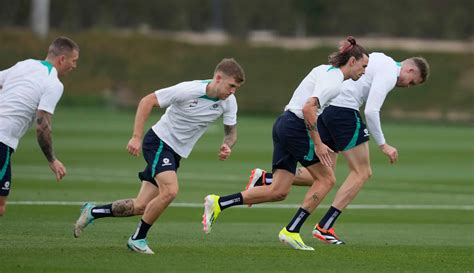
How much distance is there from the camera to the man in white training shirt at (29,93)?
Result: 39.4 ft

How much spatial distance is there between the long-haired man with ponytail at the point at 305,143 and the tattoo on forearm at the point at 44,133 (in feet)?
6.57

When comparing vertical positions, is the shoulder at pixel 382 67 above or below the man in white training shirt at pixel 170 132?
above

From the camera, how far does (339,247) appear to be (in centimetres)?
1315

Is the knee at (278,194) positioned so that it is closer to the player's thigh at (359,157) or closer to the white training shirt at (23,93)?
the player's thigh at (359,157)

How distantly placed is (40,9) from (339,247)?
56616mm

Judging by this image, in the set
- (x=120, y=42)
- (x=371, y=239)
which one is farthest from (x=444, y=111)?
(x=371, y=239)

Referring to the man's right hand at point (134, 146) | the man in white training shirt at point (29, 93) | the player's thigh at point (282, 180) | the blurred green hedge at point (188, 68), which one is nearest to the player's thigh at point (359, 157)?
the player's thigh at point (282, 180)

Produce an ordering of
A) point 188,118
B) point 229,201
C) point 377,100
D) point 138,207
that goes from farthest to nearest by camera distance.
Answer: point 377,100, point 229,201, point 138,207, point 188,118

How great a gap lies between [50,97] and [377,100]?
3.86m

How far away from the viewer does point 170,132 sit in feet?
40.8

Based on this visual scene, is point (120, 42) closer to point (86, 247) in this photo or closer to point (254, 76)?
point (254, 76)

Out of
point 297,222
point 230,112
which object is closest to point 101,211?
point 230,112

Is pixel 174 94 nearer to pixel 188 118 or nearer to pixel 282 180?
pixel 188 118

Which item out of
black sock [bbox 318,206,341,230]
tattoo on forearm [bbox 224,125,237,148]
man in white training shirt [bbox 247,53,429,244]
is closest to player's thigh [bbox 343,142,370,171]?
man in white training shirt [bbox 247,53,429,244]
